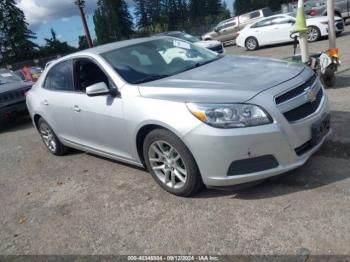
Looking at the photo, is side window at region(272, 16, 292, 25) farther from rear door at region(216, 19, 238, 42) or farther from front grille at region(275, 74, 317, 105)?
front grille at region(275, 74, 317, 105)

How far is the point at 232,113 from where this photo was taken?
3.46 metres

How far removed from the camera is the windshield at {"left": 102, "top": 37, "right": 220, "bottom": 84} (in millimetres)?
4488

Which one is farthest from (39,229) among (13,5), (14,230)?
(13,5)

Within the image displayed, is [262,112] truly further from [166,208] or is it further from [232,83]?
[166,208]

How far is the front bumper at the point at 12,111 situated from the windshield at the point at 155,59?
18.4 ft

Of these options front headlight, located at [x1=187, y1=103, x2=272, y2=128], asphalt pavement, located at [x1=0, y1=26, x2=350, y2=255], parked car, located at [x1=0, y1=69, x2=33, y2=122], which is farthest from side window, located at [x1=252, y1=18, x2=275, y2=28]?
front headlight, located at [x1=187, y1=103, x2=272, y2=128]

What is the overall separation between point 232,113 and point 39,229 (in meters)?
2.32

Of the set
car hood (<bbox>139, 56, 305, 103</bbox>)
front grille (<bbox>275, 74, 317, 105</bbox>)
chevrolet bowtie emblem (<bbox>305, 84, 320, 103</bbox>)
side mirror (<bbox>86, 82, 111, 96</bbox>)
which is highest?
side mirror (<bbox>86, 82, 111, 96</bbox>)

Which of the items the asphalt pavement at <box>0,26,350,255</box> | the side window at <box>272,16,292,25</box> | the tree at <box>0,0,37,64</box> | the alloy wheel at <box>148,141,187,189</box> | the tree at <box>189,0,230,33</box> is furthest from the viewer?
the tree at <box>189,0,230,33</box>

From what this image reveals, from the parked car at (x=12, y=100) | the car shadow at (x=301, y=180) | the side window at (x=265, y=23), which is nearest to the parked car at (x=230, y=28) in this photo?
the side window at (x=265, y=23)

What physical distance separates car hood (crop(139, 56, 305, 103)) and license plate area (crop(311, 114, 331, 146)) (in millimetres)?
523

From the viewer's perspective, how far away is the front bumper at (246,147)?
3.42m

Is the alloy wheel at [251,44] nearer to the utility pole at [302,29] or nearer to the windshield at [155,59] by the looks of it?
the utility pole at [302,29]

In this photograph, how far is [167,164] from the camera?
405 cm
